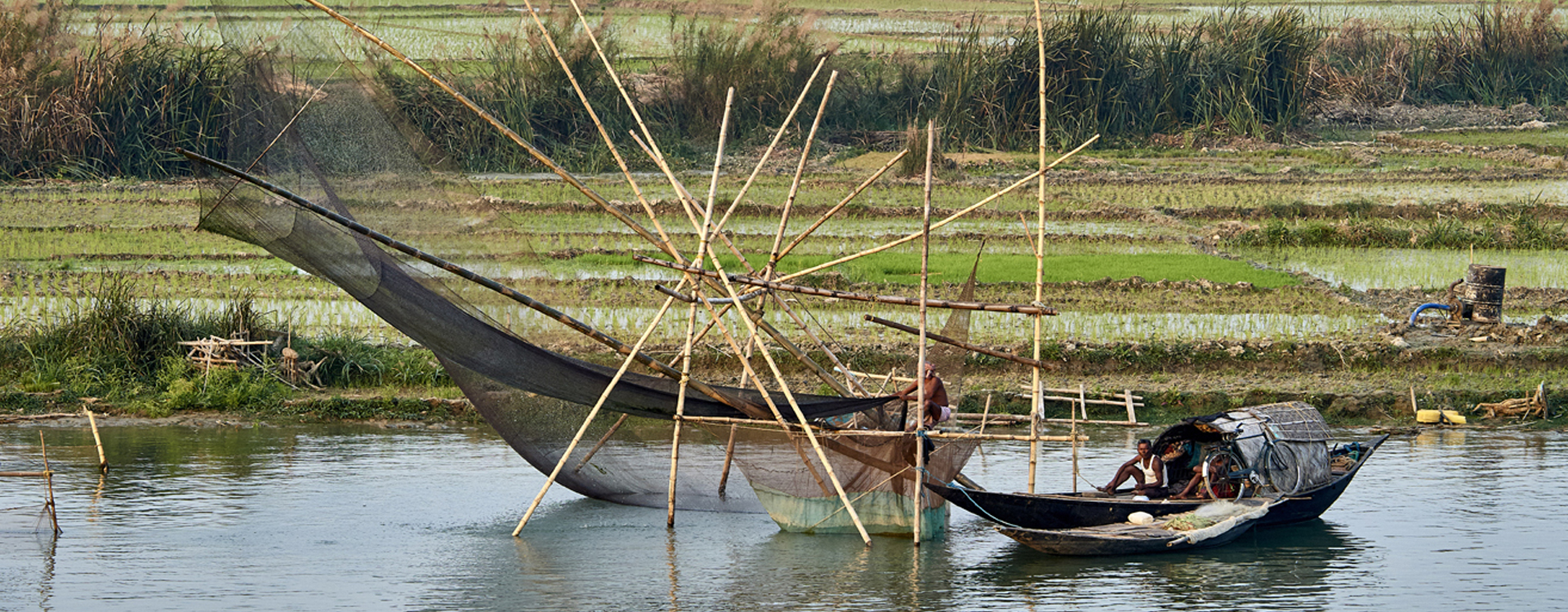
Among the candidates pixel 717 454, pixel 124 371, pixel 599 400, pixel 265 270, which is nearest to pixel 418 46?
pixel 265 270

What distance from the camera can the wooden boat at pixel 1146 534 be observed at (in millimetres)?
8586

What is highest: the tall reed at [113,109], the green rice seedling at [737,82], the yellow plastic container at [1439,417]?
the green rice seedling at [737,82]

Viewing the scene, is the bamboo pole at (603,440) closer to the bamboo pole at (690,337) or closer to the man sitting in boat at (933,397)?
the bamboo pole at (690,337)

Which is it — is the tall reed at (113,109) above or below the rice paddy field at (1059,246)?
above

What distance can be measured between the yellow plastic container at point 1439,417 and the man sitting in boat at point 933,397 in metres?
5.17

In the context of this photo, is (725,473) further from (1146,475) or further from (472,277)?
(1146,475)

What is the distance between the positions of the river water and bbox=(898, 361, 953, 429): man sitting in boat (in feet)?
2.52

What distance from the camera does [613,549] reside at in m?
9.12

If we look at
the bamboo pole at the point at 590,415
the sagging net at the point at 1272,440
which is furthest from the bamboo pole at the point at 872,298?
the sagging net at the point at 1272,440

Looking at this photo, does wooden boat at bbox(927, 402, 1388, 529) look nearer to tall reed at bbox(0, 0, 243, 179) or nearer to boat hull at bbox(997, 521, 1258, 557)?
boat hull at bbox(997, 521, 1258, 557)

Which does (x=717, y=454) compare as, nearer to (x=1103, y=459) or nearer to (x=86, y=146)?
(x=1103, y=459)

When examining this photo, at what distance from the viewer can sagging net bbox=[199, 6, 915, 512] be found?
8.33 meters

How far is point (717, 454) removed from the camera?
11.0 m

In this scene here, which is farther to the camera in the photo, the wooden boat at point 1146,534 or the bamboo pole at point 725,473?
the bamboo pole at point 725,473
